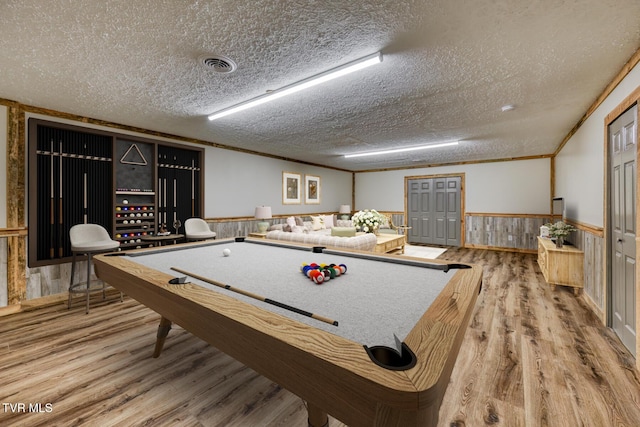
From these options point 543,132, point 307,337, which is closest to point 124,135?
point 307,337

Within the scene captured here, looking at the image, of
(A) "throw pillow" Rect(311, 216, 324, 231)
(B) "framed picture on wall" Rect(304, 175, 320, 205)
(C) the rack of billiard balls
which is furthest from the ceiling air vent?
(B) "framed picture on wall" Rect(304, 175, 320, 205)

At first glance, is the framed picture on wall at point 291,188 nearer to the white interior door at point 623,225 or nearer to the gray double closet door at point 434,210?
the gray double closet door at point 434,210

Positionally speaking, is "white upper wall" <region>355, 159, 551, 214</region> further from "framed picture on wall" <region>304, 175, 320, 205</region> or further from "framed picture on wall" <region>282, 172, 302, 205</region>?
"framed picture on wall" <region>282, 172, 302, 205</region>

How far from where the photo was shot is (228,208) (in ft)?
18.8

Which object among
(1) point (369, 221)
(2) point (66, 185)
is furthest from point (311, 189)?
(2) point (66, 185)

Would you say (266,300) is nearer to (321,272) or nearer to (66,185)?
(321,272)

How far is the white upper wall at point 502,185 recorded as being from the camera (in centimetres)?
656

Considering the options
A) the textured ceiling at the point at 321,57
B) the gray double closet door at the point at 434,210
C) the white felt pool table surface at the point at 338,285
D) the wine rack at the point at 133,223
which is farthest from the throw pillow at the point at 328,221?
the white felt pool table surface at the point at 338,285

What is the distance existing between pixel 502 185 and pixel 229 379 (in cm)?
760

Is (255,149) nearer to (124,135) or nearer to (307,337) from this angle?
(124,135)

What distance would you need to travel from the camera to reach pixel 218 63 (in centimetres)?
229

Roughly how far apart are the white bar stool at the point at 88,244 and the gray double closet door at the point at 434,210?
7.39 m

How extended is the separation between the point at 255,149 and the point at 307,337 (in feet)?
18.6

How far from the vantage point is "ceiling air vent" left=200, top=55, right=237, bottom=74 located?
2211 mm
